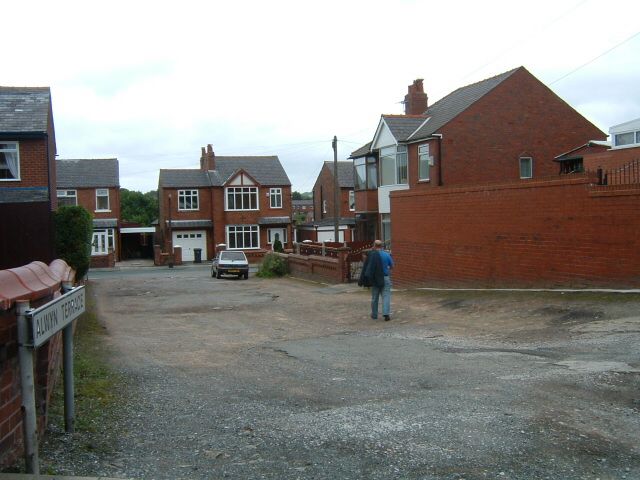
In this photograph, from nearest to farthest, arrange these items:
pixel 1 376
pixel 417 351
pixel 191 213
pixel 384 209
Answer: pixel 1 376 → pixel 417 351 → pixel 384 209 → pixel 191 213

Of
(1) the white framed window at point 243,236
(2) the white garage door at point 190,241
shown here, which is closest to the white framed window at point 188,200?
(2) the white garage door at point 190,241

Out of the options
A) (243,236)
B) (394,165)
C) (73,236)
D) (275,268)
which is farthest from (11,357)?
(243,236)

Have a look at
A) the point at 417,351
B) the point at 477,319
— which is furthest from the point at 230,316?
the point at 417,351

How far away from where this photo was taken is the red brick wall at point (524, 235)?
45.7 feet

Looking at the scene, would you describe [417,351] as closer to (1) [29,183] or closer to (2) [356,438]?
(2) [356,438]

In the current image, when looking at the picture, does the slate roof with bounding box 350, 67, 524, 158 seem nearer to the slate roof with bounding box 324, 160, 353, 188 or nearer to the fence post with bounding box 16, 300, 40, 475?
the fence post with bounding box 16, 300, 40, 475

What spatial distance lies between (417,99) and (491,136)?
21.2ft

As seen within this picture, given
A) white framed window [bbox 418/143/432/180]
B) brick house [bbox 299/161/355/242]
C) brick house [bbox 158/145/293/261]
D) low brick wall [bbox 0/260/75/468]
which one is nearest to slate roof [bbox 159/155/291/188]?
brick house [bbox 158/145/293/261]

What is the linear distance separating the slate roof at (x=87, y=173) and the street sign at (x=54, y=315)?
178ft

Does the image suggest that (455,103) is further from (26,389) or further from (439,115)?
(26,389)

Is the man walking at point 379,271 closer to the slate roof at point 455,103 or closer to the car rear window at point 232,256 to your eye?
the slate roof at point 455,103

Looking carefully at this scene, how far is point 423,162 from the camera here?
29203 millimetres

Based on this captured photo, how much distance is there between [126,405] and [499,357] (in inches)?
207

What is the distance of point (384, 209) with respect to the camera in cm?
3198
